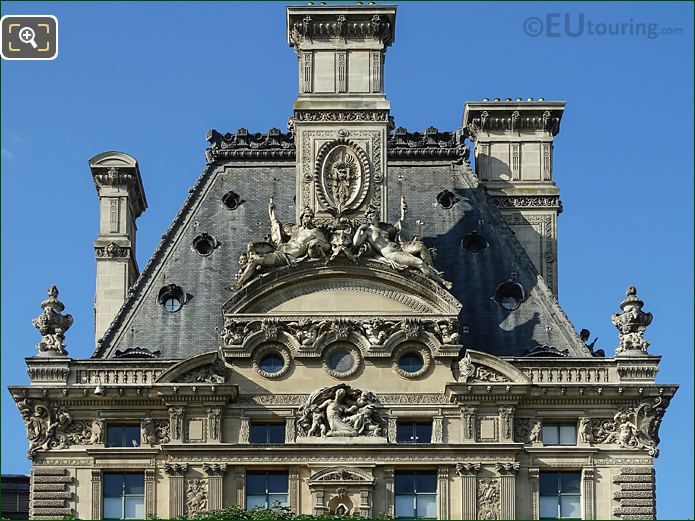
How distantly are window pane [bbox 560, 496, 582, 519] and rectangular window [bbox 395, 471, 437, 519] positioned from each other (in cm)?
402

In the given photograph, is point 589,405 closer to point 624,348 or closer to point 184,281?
point 624,348

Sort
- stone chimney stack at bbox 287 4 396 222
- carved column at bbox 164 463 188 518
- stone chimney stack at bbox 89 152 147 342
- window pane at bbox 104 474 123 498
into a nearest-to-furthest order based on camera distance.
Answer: carved column at bbox 164 463 188 518, window pane at bbox 104 474 123 498, stone chimney stack at bbox 287 4 396 222, stone chimney stack at bbox 89 152 147 342

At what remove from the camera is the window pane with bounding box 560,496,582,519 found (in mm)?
92438

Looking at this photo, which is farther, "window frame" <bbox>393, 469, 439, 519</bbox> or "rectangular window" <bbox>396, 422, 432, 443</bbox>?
"rectangular window" <bbox>396, 422, 432, 443</bbox>

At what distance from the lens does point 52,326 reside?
93938 millimetres

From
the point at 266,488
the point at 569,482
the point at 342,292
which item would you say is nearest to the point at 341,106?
the point at 342,292

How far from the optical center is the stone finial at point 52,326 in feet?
308

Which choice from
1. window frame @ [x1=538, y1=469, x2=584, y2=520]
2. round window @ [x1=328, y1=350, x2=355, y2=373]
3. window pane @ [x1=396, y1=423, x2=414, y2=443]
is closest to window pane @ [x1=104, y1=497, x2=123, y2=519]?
round window @ [x1=328, y1=350, x2=355, y2=373]

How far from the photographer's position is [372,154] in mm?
96125

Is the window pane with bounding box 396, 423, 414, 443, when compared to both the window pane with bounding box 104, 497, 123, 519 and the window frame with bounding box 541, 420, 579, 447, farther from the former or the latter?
the window pane with bounding box 104, 497, 123, 519

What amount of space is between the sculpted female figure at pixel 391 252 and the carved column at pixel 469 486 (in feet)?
18.9

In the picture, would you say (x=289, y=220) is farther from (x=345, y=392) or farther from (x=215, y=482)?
(x=215, y=482)

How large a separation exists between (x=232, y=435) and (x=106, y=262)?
1084cm

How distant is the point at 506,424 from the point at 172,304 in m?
12.3
